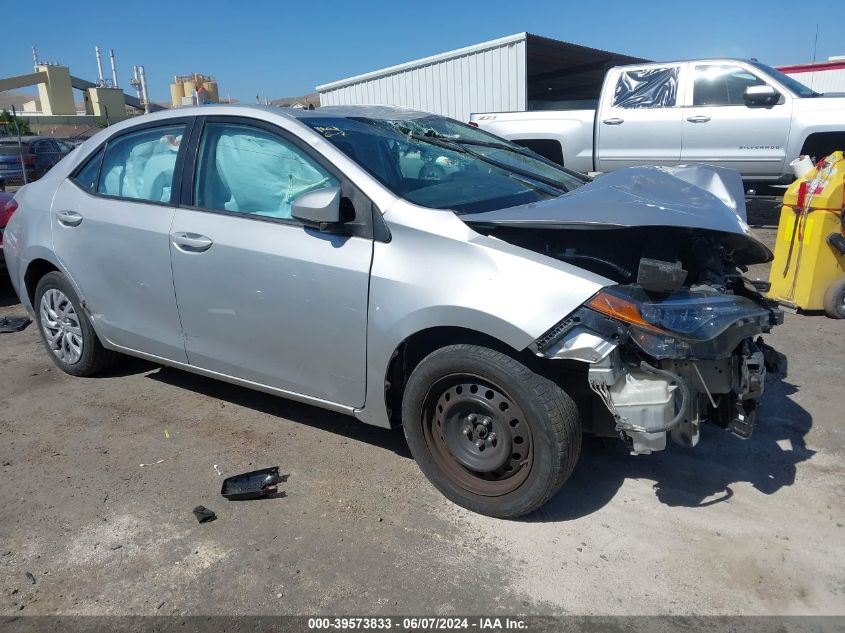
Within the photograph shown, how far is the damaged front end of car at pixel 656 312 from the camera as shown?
276 cm

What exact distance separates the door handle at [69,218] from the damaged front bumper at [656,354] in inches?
124

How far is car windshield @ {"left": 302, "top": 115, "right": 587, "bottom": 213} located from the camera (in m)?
3.50

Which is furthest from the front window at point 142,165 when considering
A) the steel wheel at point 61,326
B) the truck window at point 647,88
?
the truck window at point 647,88

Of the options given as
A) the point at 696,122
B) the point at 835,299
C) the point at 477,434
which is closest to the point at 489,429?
the point at 477,434

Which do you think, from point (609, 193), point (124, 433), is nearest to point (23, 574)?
point (124, 433)

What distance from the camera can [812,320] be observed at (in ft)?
19.5

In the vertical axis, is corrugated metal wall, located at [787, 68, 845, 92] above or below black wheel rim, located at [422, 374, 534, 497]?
above

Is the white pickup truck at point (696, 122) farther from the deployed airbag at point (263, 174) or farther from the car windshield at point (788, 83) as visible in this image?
the deployed airbag at point (263, 174)

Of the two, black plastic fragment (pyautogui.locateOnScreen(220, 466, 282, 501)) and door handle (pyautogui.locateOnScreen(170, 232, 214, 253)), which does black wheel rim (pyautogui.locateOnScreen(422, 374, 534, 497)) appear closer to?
black plastic fragment (pyautogui.locateOnScreen(220, 466, 282, 501))

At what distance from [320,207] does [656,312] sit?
1527mm

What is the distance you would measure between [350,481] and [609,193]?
1895 mm

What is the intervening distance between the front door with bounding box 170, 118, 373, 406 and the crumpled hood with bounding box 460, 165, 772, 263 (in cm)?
76

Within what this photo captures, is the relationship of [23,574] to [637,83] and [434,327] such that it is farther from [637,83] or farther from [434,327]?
[637,83]

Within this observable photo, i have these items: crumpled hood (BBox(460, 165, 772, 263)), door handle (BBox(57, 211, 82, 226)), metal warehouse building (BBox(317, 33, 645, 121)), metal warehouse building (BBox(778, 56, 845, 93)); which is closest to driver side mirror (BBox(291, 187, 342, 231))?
crumpled hood (BBox(460, 165, 772, 263))
